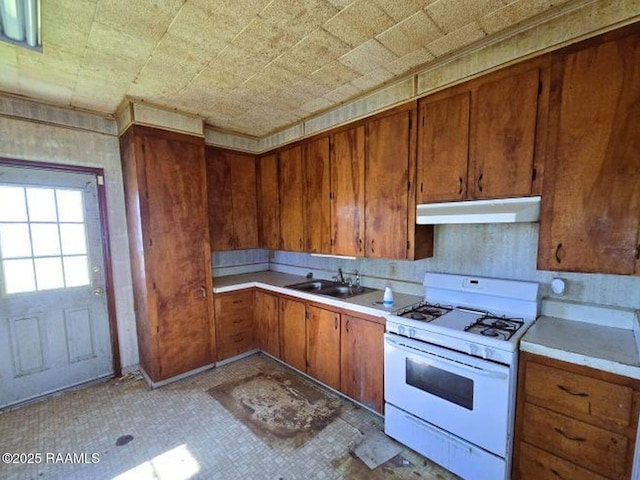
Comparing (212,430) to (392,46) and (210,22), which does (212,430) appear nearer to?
(210,22)

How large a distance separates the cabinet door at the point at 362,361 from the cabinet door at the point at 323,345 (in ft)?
0.23

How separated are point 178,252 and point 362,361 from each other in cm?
208

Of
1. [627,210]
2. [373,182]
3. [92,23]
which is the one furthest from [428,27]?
[92,23]

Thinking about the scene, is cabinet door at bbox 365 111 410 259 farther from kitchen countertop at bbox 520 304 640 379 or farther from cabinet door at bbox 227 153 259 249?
cabinet door at bbox 227 153 259 249

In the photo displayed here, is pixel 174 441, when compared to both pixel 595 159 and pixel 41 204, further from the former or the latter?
pixel 595 159

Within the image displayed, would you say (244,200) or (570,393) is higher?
(244,200)

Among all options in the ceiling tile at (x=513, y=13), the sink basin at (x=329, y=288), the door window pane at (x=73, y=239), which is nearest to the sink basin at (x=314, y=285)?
the sink basin at (x=329, y=288)

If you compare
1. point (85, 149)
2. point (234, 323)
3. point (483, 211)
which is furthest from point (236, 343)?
point (483, 211)

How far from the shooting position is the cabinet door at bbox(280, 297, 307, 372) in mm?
2893

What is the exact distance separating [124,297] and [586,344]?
3.84 metres

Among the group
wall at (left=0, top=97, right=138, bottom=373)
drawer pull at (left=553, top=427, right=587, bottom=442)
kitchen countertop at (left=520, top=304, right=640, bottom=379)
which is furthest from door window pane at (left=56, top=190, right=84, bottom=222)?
drawer pull at (left=553, top=427, right=587, bottom=442)

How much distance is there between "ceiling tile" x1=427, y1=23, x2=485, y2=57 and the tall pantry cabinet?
7.63ft

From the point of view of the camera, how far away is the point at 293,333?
Result: 3.00 meters

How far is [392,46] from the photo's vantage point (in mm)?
1805
